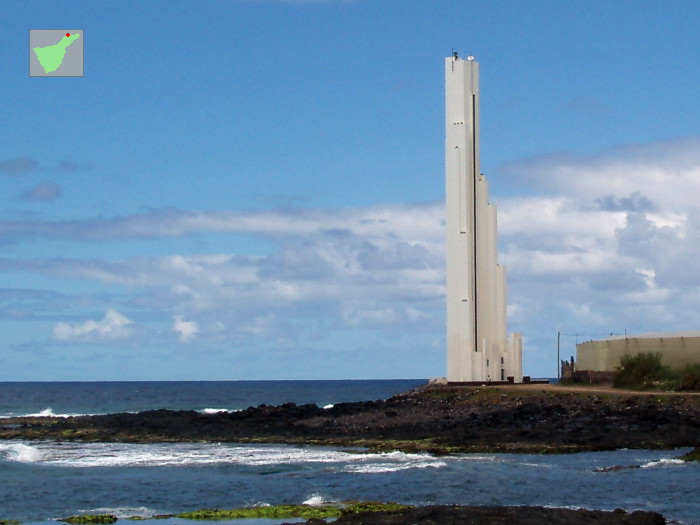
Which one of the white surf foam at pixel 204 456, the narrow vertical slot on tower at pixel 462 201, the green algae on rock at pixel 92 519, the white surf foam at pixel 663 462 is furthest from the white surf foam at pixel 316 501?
the narrow vertical slot on tower at pixel 462 201

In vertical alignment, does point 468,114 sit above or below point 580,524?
A: above

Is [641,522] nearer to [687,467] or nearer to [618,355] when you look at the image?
[687,467]

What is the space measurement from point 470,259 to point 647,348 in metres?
12.5

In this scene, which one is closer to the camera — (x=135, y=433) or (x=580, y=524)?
(x=580, y=524)

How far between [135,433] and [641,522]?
127 feet

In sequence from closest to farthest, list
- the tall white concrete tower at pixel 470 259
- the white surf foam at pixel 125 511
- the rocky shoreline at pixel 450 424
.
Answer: the white surf foam at pixel 125 511 < the rocky shoreline at pixel 450 424 < the tall white concrete tower at pixel 470 259

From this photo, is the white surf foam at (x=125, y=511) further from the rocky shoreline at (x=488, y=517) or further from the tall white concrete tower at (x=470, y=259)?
the tall white concrete tower at (x=470, y=259)

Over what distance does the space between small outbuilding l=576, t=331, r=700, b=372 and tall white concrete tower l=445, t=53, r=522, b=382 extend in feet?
16.9

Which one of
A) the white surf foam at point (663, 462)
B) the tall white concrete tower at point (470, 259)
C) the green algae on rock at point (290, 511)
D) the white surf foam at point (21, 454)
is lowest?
the white surf foam at point (21, 454)

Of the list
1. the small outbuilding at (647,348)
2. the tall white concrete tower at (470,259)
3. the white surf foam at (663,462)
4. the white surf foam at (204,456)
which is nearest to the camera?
the white surf foam at (663,462)

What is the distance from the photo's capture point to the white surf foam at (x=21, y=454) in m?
45.0

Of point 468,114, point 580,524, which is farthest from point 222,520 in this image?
point 468,114

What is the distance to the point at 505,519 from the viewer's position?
22312 millimetres

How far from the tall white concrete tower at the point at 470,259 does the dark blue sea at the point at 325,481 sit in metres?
22.7
